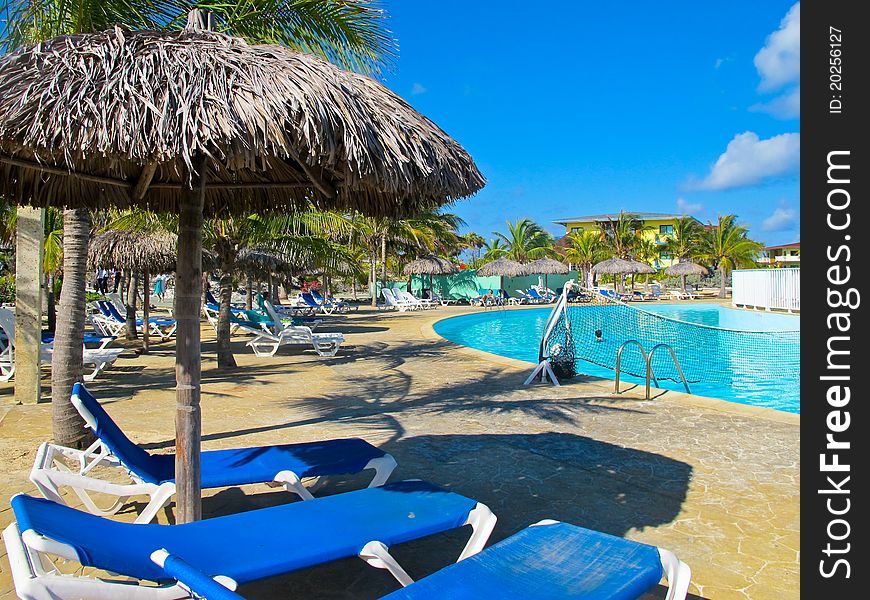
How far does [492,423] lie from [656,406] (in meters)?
2.25

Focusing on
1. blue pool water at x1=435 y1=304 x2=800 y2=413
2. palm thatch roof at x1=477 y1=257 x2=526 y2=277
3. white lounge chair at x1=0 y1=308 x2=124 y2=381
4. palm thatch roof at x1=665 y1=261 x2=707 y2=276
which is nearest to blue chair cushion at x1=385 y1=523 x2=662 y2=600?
blue pool water at x1=435 y1=304 x2=800 y2=413

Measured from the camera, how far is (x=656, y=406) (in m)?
7.66

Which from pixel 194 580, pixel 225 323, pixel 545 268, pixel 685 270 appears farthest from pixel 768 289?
pixel 194 580

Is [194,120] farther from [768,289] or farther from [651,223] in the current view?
[651,223]

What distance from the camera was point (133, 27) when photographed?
584 cm

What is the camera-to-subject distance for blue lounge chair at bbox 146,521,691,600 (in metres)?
2.34

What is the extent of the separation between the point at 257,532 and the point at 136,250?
1068 cm

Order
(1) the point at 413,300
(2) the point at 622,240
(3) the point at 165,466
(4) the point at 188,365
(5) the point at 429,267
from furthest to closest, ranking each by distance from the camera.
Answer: (2) the point at 622,240
(5) the point at 429,267
(1) the point at 413,300
(3) the point at 165,466
(4) the point at 188,365

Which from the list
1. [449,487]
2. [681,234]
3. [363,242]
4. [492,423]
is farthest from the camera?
[681,234]

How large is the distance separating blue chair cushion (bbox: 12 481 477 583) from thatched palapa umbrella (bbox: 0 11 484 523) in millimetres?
736

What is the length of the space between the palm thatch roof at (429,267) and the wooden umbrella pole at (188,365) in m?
32.1

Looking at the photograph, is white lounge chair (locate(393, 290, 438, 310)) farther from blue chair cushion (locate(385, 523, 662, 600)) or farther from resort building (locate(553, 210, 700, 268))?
resort building (locate(553, 210, 700, 268))
